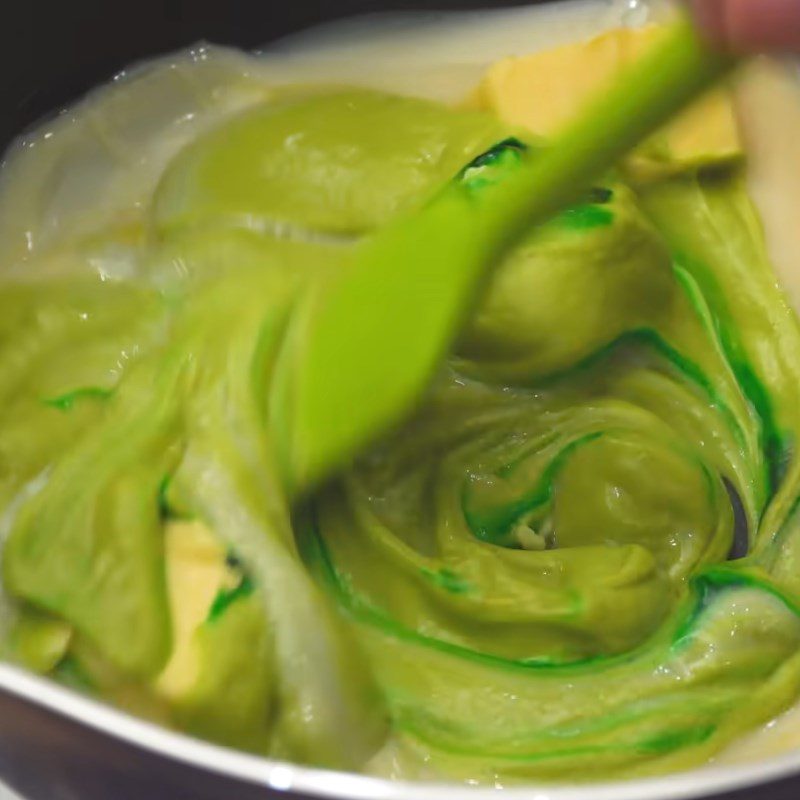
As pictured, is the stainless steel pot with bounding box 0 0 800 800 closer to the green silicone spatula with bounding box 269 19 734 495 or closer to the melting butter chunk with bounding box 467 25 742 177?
the green silicone spatula with bounding box 269 19 734 495

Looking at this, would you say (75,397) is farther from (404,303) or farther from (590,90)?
(590,90)

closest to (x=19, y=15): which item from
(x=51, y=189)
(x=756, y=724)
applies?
(x=51, y=189)

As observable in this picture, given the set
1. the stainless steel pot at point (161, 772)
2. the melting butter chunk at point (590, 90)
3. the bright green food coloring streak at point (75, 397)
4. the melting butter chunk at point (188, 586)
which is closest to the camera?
the stainless steel pot at point (161, 772)

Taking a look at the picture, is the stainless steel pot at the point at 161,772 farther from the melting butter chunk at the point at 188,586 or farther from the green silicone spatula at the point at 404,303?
the green silicone spatula at the point at 404,303

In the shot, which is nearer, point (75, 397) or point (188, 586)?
point (188, 586)

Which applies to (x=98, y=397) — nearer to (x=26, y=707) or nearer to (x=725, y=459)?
(x=26, y=707)

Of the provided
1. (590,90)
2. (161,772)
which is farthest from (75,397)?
(590,90)

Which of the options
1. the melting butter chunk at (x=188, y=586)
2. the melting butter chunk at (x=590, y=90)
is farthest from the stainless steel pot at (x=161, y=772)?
the melting butter chunk at (x=590, y=90)
